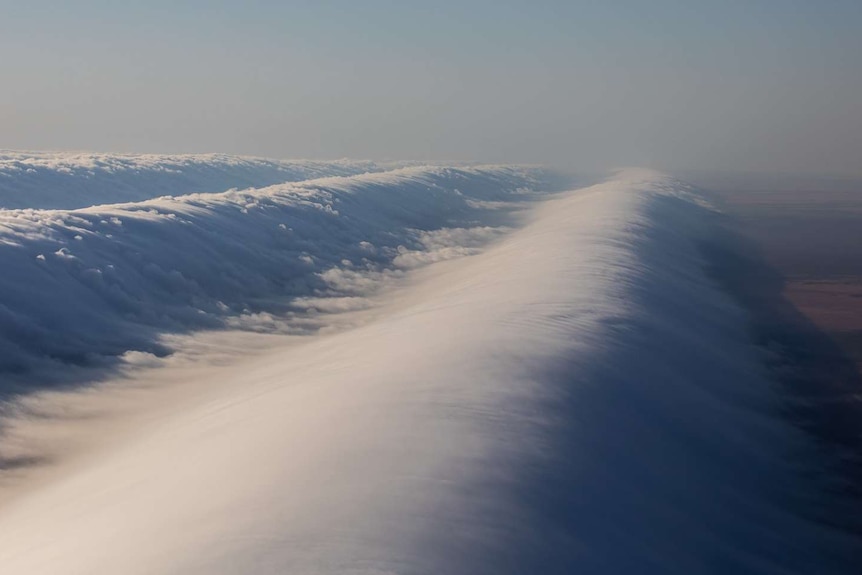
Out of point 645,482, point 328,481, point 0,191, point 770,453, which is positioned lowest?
point 0,191

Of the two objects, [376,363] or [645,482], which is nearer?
[645,482]

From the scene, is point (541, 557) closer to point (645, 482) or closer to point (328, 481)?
point (328, 481)

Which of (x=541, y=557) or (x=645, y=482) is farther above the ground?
(x=541, y=557)

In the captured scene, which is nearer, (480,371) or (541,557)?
(541,557)

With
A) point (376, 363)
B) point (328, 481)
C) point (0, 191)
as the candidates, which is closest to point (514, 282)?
point (376, 363)

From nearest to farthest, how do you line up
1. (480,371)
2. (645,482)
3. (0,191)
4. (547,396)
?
(645,482)
(547,396)
(480,371)
(0,191)

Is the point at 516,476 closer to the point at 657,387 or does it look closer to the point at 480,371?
the point at 480,371

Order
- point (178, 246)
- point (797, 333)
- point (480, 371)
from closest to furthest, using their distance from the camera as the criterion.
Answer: point (480, 371) → point (797, 333) → point (178, 246)

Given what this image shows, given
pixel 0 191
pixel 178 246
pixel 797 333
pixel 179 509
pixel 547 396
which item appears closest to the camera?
pixel 179 509

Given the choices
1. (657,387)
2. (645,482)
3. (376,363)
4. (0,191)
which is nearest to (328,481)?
(645,482)
